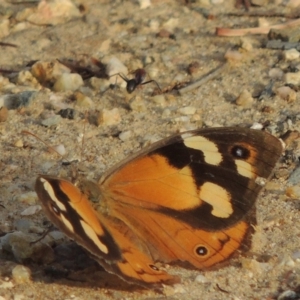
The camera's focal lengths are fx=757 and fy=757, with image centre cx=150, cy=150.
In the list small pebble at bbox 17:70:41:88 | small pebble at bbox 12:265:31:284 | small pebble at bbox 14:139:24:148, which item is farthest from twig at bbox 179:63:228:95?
small pebble at bbox 12:265:31:284

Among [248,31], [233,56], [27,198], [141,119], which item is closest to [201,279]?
[27,198]

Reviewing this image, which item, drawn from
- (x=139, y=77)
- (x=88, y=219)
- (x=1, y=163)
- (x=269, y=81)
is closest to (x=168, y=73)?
(x=139, y=77)

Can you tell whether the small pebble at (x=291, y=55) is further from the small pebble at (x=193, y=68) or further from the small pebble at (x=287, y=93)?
the small pebble at (x=193, y=68)

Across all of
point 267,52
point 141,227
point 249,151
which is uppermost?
point 249,151

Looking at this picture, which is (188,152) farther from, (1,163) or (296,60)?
(296,60)

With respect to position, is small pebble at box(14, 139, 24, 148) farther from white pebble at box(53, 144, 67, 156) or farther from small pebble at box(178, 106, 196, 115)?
small pebble at box(178, 106, 196, 115)

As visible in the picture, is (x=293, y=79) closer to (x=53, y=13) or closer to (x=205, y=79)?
(x=205, y=79)
